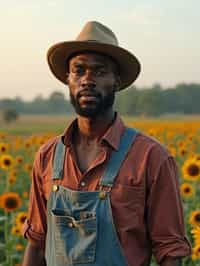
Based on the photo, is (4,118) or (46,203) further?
(4,118)

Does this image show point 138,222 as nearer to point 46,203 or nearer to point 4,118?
point 46,203

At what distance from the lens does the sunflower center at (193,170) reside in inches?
243

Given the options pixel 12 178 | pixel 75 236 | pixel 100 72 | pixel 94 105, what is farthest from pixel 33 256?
pixel 12 178

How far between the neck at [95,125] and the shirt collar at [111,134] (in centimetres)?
3

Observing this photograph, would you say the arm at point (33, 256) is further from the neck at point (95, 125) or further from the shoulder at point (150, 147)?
the shoulder at point (150, 147)

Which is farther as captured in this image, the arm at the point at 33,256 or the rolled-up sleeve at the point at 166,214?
the arm at the point at 33,256

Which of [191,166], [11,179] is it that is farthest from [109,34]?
[11,179]

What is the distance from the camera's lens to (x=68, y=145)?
2.65 meters

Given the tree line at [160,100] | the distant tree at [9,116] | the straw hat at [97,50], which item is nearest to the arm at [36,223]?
the straw hat at [97,50]

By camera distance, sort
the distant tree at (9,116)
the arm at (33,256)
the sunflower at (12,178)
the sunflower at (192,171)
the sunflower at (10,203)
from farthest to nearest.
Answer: the distant tree at (9,116), the sunflower at (12,178), the sunflower at (192,171), the sunflower at (10,203), the arm at (33,256)

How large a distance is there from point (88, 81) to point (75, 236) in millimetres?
594

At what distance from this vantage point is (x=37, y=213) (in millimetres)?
2756

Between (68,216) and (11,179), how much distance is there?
5544 mm

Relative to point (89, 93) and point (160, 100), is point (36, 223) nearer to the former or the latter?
point (89, 93)
